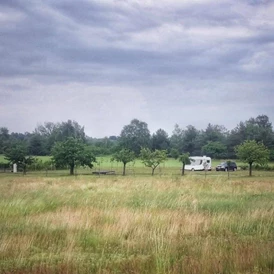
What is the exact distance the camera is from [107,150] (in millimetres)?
129875

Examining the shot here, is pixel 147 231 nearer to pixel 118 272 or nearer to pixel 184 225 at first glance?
pixel 184 225

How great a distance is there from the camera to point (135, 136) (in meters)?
134

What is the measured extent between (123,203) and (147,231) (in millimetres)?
6119

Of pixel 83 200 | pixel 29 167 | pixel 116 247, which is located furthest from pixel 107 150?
pixel 116 247

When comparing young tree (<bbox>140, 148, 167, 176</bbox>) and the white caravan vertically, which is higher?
young tree (<bbox>140, 148, 167, 176</bbox>)

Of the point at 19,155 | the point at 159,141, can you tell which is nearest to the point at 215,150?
the point at 159,141

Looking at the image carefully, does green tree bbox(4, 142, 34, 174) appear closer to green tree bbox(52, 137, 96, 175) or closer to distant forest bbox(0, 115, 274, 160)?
green tree bbox(52, 137, 96, 175)

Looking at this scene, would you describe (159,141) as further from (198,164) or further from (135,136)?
(198,164)

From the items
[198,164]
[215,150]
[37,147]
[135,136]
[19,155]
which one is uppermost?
[135,136]

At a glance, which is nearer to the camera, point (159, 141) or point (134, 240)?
point (134, 240)

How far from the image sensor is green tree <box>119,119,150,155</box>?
12850cm

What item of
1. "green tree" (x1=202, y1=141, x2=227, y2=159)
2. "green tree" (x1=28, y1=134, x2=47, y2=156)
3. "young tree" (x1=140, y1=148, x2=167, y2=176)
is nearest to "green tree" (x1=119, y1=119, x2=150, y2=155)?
"green tree" (x1=202, y1=141, x2=227, y2=159)

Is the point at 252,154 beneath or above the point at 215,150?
beneath

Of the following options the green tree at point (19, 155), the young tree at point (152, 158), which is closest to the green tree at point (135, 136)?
the young tree at point (152, 158)
